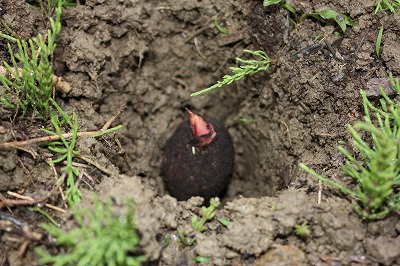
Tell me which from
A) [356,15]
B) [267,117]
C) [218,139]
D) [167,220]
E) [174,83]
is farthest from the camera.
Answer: [174,83]

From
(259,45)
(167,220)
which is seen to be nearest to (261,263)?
(167,220)

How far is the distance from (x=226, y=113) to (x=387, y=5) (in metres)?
1.42

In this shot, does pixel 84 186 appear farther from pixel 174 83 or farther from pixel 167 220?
pixel 174 83

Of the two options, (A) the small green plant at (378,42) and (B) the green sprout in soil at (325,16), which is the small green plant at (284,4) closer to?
(B) the green sprout in soil at (325,16)

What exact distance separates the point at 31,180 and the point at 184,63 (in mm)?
1504

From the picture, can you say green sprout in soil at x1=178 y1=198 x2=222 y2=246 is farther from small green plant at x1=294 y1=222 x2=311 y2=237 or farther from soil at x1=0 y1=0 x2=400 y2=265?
small green plant at x1=294 y1=222 x2=311 y2=237

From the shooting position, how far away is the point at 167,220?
2.16m

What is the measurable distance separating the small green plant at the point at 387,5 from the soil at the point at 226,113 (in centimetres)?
4

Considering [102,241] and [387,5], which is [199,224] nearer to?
[102,241]

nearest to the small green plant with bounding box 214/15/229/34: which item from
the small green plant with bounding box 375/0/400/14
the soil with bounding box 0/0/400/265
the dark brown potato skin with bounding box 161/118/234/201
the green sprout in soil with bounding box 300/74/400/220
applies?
the soil with bounding box 0/0/400/265

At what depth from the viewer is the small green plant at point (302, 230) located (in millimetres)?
2031

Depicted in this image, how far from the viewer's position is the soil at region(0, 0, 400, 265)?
6.71 ft

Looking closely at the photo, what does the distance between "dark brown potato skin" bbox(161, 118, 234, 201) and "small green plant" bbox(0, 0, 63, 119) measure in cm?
89

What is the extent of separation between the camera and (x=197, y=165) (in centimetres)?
283
